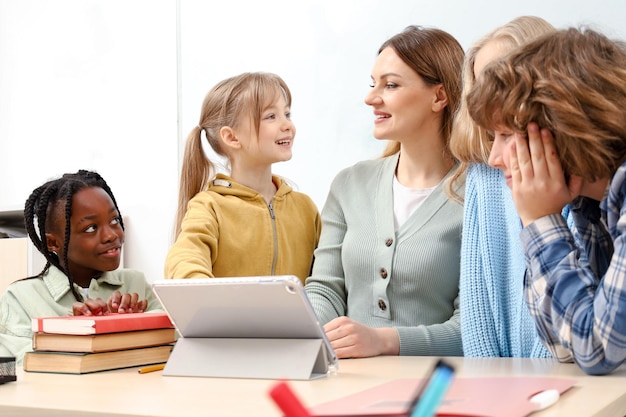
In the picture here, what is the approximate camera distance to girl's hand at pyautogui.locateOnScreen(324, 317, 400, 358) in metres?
1.41

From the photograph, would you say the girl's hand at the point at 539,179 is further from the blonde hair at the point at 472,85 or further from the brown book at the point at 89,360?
the brown book at the point at 89,360

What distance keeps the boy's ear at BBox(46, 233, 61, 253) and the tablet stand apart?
33.6 inches

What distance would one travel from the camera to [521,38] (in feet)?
5.52

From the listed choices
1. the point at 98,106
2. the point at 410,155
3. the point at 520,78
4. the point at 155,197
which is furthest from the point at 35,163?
the point at 520,78

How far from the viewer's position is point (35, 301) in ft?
6.05

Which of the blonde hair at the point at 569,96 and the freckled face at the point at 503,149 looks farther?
the freckled face at the point at 503,149

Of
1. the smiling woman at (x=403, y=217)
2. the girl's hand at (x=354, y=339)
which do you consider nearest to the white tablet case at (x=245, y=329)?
the girl's hand at (x=354, y=339)

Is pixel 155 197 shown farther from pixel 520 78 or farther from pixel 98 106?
pixel 520 78

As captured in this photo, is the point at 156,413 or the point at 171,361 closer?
the point at 156,413

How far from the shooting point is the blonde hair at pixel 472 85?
1.68 m

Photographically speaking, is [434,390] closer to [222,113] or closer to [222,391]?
[222,391]

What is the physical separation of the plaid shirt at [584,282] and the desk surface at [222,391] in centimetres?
4

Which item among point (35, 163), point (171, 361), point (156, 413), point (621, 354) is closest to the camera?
point (156, 413)

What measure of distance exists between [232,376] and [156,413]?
0.28m
